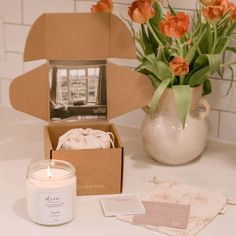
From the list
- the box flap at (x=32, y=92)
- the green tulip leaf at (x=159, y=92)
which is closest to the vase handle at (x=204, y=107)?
the green tulip leaf at (x=159, y=92)

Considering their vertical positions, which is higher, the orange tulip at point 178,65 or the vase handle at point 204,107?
the orange tulip at point 178,65

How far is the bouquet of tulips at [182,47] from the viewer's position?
1.22 meters

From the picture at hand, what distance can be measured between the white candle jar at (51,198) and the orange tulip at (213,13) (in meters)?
0.44

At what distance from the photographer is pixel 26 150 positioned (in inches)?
56.4

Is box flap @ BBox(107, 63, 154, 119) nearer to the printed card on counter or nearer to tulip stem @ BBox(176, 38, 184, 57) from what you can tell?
tulip stem @ BBox(176, 38, 184, 57)

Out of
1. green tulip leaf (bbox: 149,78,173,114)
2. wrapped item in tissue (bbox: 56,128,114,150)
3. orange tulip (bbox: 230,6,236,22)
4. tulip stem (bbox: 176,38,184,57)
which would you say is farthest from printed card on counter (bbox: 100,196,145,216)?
orange tulip (bbox: 230,6,236,22)

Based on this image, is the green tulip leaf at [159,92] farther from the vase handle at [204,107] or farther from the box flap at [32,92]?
the box flap at [32,92]

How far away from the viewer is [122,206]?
44.5 inches

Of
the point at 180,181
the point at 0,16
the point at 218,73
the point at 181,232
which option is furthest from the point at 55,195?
the point at 0,16

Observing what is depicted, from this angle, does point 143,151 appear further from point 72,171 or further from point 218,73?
point 72,171

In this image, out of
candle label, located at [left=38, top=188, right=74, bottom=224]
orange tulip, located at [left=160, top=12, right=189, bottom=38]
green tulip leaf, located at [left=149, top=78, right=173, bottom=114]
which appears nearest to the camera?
candle label, located at [left=38, top=188, right=74, bottom=224]

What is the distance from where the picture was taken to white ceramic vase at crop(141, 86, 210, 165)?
131 cm

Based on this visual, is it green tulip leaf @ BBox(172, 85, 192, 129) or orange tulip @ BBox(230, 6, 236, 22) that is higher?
orange tulip @ BBox(230, 6, 236, 22)

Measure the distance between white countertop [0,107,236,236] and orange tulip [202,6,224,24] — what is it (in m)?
0.36
